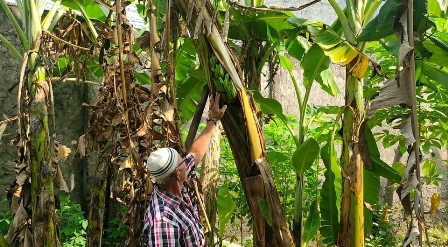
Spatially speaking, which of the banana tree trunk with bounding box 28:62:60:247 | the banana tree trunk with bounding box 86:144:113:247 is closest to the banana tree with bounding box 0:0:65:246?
the banana tree trunk with bounding box 28:62:60:247

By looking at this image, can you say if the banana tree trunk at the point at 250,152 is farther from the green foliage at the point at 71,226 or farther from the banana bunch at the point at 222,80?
the green foliage at the point at 71,226

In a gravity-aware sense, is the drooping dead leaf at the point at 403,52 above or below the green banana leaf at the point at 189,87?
below

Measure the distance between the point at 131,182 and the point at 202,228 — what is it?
35 centimetres

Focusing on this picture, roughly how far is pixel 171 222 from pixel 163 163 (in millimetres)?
212

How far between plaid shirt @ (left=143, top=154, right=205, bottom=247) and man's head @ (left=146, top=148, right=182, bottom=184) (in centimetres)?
9

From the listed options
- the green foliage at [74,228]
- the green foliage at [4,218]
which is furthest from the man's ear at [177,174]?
the green foliage at [4,218]

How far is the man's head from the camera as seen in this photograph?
1533mm

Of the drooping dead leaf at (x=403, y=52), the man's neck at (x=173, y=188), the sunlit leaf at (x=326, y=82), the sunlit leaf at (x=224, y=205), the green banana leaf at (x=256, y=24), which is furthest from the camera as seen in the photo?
the sunlit leaf at (x=326, y=82)

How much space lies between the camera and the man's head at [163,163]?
153 centimetres

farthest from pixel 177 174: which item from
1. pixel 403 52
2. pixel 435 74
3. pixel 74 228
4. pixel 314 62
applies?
pixel 74 228

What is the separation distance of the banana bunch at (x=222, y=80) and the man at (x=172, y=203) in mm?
37

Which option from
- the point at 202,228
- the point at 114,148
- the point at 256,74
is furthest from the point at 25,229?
the point at 256,74

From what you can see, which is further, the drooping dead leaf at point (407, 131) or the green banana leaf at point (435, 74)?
the green banana leaf at point (435, 74)

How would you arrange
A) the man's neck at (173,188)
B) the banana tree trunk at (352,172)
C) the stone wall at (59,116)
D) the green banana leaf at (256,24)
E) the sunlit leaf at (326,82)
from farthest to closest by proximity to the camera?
1. the stone wall at (59,116)
2. the sunlit leaf at (326,82)
3. the green banana leaf at (256,24)
4. the banana tree trunk at (352,172)
5. the man's neck at (173,188)
